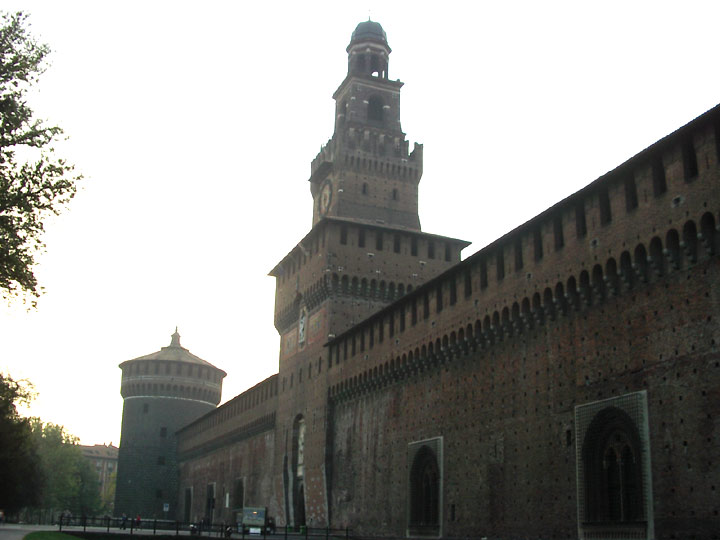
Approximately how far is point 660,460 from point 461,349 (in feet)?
27.3

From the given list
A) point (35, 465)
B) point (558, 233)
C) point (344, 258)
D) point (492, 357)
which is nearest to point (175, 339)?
point (35, 465)

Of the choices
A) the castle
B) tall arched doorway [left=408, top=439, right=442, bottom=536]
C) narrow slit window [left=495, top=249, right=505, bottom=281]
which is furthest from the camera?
tall arched doorway [left=408, top=439, right=442, bottom=536]

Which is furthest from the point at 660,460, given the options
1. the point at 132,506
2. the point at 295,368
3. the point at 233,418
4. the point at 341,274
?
the point at 132,506

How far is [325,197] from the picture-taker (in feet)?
129

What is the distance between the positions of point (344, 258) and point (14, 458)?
1793 centimetres

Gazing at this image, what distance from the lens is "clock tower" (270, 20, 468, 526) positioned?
33938 millimetres

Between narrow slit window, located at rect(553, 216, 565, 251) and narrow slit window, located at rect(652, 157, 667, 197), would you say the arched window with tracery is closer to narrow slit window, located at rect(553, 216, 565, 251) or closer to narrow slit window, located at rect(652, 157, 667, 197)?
narrow slit window, located at rect(553, 216, 565, 251)

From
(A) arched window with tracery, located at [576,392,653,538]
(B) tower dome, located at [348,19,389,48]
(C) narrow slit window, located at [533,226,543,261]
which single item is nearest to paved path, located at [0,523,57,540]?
(A) arched window with tracery, located at [576,392,653,538]

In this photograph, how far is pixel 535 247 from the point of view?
20.3 meters

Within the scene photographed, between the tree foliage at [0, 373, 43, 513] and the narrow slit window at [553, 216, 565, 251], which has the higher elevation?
the narrow slit window at [553, 216, 565, 251]

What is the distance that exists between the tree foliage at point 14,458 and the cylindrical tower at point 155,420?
1033cm

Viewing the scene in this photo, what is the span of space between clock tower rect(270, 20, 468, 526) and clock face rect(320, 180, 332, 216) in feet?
0.34

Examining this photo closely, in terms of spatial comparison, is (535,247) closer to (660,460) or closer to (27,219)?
(660,460)

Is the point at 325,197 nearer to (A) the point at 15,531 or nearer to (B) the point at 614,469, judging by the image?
(A) the point at 15,531
